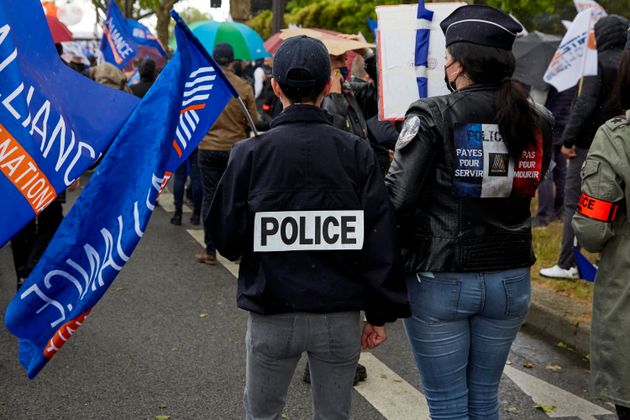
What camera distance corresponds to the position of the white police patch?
2787 millimetres

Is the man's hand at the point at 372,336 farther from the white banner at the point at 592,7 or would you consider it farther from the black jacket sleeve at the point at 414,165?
the white banner at the point at 592,7

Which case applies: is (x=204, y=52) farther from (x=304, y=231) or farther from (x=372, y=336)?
(x=372, y=336)

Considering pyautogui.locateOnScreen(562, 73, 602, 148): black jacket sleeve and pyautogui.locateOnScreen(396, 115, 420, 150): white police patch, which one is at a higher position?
pyautogui.locateOnScreen(396, 115, 420, 150): white police patch

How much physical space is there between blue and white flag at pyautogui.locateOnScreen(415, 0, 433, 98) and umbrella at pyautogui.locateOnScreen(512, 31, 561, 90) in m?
5.72

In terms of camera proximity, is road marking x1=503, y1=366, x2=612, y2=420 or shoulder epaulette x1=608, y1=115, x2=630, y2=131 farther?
road marking x1=503, y1=366, x2=612, y2=420

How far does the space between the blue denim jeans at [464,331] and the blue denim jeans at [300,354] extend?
11.1 inches

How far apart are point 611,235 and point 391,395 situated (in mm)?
1837

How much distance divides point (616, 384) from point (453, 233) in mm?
876

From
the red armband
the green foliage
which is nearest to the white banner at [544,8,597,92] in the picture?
the red armband

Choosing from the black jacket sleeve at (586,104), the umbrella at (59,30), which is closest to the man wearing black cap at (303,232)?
the black jacket sleeve at (586,104)

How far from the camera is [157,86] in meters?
3.23

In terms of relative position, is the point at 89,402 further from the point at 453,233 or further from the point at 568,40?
the point at 568,40

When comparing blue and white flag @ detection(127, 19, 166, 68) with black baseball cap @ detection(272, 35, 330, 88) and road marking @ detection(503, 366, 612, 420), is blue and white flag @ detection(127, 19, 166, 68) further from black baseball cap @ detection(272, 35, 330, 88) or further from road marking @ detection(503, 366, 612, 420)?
black baseball cap @ detection(272, 35, 330, 88)

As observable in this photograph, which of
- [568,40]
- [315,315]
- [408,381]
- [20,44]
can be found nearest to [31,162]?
[20,44]
